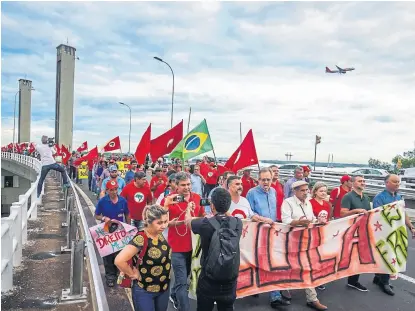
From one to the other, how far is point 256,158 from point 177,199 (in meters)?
4.23

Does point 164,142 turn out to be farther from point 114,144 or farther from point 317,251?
point 114,144

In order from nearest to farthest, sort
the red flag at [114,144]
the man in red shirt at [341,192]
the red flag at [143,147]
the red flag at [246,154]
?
1. the man in red shirt at [341,192]
2. the red flag at [246,154]
3. the red flag at [143,147]
4. the red flag at [114,144]

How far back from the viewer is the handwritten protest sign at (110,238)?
19.6 ft

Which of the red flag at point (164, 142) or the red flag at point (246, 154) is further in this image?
the red flag at point (164, 142)

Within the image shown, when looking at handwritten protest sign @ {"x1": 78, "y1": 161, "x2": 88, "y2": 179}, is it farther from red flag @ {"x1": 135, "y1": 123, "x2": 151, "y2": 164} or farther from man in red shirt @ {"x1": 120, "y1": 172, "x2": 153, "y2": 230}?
man in red shirt @ {"x1": 120, "y1": 172, "x2": 153, "y2": 230}

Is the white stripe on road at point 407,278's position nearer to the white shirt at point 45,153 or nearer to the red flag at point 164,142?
the red flag at point 164,142

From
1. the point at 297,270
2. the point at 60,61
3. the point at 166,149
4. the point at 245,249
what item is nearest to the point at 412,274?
the point at 297,270

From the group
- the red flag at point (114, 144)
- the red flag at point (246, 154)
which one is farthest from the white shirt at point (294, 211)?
the red flag at point (114, 144)

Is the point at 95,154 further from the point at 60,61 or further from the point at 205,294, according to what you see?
the point at 60,61

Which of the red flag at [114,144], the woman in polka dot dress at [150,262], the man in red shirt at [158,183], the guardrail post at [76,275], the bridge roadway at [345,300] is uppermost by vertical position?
the red flag at [114,144]

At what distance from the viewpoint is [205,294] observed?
3.72 meters

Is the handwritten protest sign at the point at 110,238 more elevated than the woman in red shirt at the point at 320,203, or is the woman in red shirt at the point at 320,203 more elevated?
the woman in red shirt at the point at 320,203

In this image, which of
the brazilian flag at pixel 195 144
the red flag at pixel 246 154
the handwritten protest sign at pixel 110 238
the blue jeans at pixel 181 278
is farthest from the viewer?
the brazilian flag at pixel 195 144

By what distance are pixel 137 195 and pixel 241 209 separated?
8.30 feet
